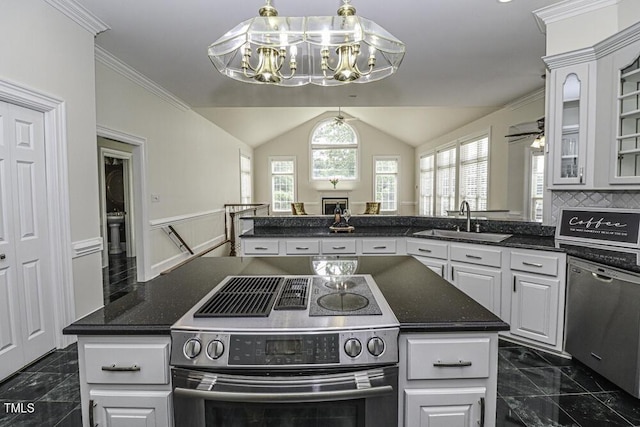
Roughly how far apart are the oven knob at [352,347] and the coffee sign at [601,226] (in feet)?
7.69

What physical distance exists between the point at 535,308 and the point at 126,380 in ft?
9.17

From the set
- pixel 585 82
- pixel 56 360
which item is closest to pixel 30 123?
pixel 56 360

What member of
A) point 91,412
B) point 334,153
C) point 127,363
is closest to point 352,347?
point 127,363

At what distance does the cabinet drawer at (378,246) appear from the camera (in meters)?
3.57

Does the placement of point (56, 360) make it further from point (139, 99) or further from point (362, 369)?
point (139, 99)

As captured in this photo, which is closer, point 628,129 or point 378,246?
point 628,129

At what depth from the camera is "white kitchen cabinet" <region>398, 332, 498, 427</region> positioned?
3.77 ft

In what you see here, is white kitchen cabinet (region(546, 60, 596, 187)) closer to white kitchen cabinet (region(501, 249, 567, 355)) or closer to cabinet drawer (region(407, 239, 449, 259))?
white kitchen cabinet (region(501, 249, 567, 355))

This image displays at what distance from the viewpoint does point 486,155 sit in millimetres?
6816

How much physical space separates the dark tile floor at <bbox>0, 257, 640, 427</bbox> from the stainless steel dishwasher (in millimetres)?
119

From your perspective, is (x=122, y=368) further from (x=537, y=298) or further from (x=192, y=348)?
(x=537, y=298)

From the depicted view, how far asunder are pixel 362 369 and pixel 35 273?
8.77 ft

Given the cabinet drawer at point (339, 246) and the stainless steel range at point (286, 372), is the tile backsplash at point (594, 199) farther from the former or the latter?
the stainless steel range at point (286, 372)

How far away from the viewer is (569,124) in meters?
2.74
